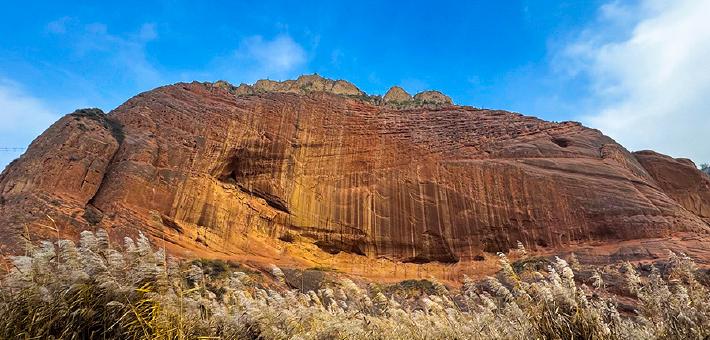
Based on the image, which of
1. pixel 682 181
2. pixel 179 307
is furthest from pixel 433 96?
pixel 179 307

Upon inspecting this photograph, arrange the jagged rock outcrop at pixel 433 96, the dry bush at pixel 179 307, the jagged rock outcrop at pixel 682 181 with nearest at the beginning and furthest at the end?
the dry bush at pixel 179 307
the jagged rock outcrop at pixel 682 181
the jagged rock outcrop at pixel 433 96

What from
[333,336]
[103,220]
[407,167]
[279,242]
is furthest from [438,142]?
[333,336]

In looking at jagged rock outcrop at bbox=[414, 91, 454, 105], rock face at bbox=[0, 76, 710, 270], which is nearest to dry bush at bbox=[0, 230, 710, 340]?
rock face at bbox=[0, 76, 710, 270]

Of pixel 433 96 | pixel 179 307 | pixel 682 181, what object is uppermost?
pixel 433 96

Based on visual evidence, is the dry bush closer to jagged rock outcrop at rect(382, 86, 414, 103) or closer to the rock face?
the rock face

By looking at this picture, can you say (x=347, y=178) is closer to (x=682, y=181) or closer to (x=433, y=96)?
(x=682, y=181)

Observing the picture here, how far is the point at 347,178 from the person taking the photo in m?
43.7

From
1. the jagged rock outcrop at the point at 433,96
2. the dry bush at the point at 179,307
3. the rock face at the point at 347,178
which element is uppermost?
the jagged rock outcrop at the point at 433,96

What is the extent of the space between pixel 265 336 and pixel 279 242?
1332 inches

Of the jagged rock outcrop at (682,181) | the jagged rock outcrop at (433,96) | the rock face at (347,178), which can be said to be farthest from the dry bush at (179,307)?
the jagged rock outcrop at (433,96)

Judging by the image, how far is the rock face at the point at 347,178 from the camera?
3412 cm

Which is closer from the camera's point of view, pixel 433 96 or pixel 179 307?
pixel 179 307

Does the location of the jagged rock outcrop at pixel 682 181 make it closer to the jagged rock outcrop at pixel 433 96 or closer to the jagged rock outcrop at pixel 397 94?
the jagged rock outcrop at pixel 433 96

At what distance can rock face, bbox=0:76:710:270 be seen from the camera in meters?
34.1
